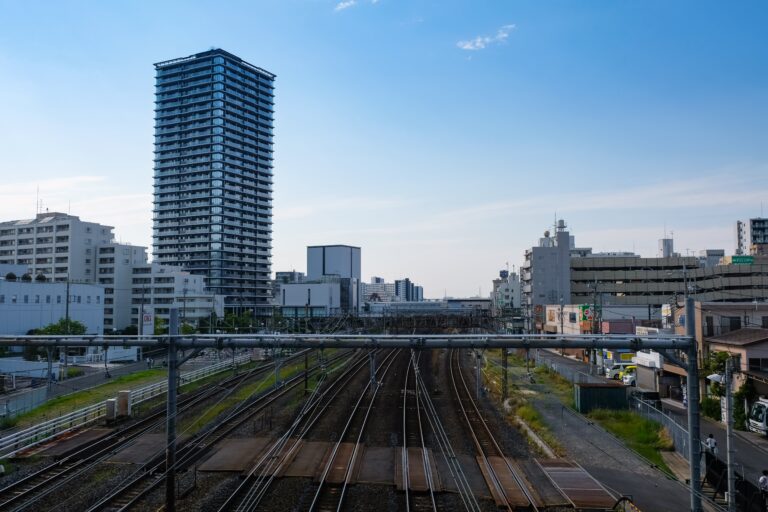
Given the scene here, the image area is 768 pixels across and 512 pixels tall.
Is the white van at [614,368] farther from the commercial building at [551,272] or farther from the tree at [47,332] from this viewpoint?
the tree at [47,332]

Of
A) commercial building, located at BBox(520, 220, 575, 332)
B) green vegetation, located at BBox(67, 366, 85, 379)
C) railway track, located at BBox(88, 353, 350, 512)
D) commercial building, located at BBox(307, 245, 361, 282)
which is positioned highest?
commercial building, located at BBox(307, 245, 361, 282)

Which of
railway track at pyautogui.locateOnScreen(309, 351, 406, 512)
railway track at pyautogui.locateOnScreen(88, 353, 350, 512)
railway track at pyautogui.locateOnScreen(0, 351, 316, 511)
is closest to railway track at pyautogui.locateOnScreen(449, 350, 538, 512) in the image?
railway track at pyautogui.locateOnScreen(309, 351, 406, 512)

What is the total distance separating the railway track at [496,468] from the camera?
42.1 ft

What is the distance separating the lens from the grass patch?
75.5ft

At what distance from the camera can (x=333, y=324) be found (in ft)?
157

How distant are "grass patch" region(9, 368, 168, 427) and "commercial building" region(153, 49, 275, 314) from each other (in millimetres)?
65216

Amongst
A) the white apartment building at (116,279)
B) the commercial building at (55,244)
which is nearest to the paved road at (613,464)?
the white apartment building at (116,279)

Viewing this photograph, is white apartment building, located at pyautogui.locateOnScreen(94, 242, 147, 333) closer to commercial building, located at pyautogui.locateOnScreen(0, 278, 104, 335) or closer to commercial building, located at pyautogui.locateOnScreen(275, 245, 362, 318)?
commercial building, located at pyautogui.locateOnScreen(0, 278, 104, 335)

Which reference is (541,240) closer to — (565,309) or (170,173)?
(565,309)

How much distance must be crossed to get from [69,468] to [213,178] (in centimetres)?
9551

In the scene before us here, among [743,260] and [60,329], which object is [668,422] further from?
[743,260]

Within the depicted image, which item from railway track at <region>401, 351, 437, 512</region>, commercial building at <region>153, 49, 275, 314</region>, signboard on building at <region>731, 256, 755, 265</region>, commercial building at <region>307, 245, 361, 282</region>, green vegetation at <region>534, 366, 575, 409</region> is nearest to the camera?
railway track at <region>401, 351, 437, 512</region>

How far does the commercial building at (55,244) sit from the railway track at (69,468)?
66.3 metres

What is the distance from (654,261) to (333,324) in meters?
50.3
